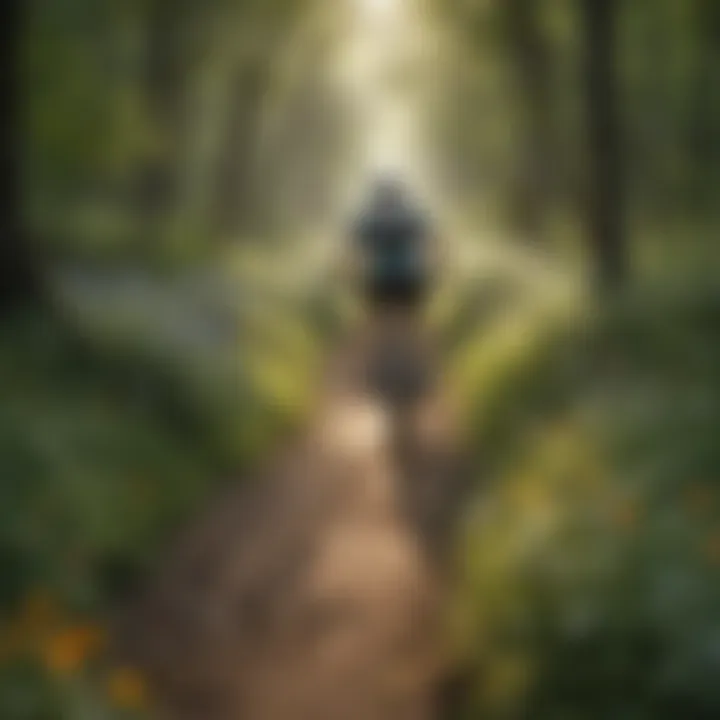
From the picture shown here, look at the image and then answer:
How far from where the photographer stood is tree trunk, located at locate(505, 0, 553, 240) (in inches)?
366

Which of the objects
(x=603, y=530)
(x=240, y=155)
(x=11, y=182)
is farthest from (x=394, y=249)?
(x=603, y=530)

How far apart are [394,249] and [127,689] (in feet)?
33.9

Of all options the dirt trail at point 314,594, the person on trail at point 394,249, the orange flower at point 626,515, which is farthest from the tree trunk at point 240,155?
the orange flower at point 626,515

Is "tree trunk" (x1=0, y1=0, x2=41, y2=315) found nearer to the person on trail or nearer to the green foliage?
the green foliage

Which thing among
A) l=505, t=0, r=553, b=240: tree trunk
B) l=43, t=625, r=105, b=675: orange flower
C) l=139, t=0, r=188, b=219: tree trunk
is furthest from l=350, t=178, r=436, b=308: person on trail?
l=43, t=625, r=105, b=675: orange flower

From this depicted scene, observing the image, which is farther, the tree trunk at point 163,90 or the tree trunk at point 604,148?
the tree trunk at point 163,90

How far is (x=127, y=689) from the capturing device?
5.16 meters

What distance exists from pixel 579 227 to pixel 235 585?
3.19m

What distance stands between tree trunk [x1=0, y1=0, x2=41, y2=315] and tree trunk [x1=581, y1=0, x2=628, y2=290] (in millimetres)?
3692

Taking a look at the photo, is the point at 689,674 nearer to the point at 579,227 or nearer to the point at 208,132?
the point at 579,227

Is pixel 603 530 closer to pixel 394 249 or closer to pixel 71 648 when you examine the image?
pixel 71 648

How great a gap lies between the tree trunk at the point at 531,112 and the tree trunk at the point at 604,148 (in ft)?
3.11

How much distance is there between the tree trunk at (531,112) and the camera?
30.5 feet

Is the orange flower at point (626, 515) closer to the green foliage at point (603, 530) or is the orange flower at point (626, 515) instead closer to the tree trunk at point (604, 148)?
the green foliage at point (603, 530)
